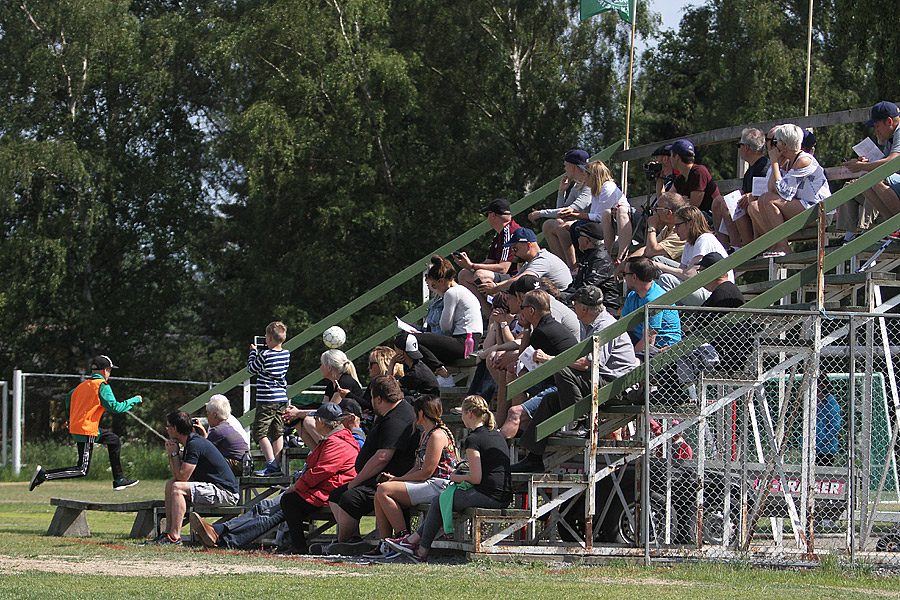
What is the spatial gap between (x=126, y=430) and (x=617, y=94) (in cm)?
1484

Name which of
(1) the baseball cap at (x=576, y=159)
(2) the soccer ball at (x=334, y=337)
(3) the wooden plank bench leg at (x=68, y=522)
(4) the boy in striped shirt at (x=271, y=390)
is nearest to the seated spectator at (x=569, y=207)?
(1) the baseball cap at (x=576, y=159)

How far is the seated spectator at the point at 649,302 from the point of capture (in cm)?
1068

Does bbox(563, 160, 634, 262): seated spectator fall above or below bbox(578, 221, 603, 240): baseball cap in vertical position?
above

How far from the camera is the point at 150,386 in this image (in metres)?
34.0

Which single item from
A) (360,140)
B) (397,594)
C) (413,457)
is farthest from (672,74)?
(397,594)

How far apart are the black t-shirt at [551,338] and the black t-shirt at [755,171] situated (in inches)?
132

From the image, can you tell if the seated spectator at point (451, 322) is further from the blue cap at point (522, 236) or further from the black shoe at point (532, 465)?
the black shoe at point (532, 465)

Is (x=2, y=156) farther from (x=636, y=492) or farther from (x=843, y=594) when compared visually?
(x=843, y=594)

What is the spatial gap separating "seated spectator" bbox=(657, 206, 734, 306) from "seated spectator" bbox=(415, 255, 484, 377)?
6.79 feet

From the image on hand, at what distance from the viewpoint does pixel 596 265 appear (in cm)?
1249

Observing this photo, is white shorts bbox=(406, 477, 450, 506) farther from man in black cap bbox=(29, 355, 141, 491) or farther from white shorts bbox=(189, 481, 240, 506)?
man in black cap bbox=(29, 355, 141, 491)

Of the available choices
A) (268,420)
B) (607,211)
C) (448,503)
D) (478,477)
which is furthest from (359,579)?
(607,211)

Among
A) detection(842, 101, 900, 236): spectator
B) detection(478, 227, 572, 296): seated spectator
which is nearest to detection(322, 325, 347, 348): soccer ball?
detection(478, 227, 572, 296): seated spectator

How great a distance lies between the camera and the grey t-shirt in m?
12.7
